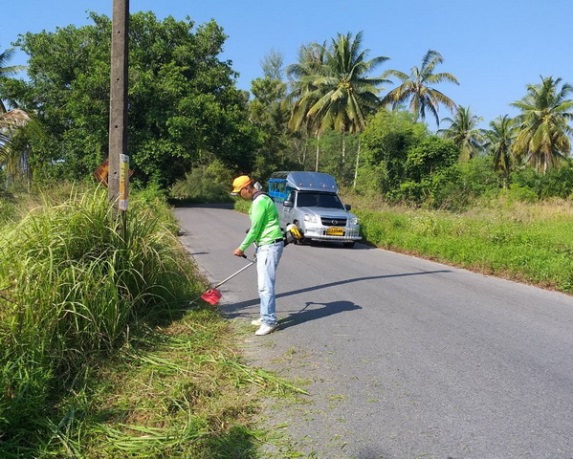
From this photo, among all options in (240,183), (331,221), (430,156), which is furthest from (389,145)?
(240,183)

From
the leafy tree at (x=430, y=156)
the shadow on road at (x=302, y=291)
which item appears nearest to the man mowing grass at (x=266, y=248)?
the shadow on road at (x=302, y=291)

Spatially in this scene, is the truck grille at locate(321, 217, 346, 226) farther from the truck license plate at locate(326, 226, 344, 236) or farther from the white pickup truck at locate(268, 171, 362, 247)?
the truck license plate at locate(326, 226, 344, 236)

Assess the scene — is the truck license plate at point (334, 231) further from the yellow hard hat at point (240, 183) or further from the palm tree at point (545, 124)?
the palm tree at point (545, 124)

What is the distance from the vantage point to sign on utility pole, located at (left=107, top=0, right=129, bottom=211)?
588 centimetres

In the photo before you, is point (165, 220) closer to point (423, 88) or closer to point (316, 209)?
point (316, 209)

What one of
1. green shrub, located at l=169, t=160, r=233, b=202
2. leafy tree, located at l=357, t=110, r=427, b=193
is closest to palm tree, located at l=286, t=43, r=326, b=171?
leafy tree, located at l=357, t=110, r=427, b=193

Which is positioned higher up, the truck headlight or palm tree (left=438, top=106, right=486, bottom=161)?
palm tree (left=438, top=106, right=486, bottom=161)

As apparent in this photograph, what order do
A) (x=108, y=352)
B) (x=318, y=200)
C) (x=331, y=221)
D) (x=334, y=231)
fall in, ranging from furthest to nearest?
(x=318, y=200) < (x=331, y=221) < (x=334, y=231) < (x=108, y=352)

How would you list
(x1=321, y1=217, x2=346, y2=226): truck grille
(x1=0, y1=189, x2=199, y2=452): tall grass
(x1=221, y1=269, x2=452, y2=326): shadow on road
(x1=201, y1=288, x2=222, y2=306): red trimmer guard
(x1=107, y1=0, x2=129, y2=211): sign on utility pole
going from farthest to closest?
(x1=321, y1=217, x2=346, y2=226): truck grille
(x1=221, y1=269, x2=452, y2=326): shadow on road
(x1=201, y1=288, x2=222, y2=306): red trimmer guard
(x1=107, y1=0, x2=129, y2=211): sign on utility pole
(x1=0, y1=189, x2=199, y2=452): tall grass

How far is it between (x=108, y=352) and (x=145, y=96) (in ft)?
96.2

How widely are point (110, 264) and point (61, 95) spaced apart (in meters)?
32.5

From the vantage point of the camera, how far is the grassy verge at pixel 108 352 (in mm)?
3244

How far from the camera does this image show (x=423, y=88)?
3831 centimetres

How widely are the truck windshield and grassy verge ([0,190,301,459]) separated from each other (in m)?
10.2
